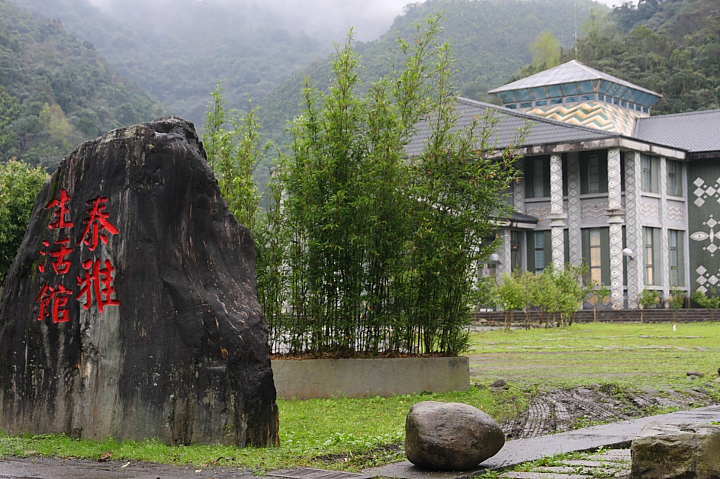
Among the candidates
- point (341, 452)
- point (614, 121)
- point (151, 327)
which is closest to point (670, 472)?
point (341, 452)

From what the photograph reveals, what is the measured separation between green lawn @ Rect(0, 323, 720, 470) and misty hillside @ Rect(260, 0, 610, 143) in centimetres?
4162

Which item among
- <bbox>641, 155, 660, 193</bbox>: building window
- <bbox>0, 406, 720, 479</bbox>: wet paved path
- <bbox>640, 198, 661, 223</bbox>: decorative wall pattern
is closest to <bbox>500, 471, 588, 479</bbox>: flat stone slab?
<bbox>0, 406, 720, 479</bbox>: wet paved path

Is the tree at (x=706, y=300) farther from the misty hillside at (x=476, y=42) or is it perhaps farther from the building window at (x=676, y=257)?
the misty hillside at (x=476, y=42)

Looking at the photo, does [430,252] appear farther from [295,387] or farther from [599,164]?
[599,164]

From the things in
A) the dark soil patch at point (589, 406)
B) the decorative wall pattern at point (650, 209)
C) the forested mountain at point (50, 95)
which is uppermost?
the forested mountain at point (50, 95)

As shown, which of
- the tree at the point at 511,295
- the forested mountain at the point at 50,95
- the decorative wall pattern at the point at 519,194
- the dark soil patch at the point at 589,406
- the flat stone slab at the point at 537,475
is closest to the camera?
the flat stone slab at the point at 537,475

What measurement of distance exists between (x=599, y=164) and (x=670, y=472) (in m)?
33.8

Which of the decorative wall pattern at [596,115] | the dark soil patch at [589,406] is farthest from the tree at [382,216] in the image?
the decorative wall pattern at [596,115]

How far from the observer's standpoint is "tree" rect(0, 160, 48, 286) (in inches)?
828

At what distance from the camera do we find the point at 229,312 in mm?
7031

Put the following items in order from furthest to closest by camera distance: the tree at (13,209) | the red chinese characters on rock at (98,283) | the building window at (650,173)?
the building window at (650,173)
the tree at (13,209)
the red chinese characters on rock at (98,283)

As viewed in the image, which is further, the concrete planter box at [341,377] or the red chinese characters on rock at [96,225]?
the concrete planter box at [341,377]

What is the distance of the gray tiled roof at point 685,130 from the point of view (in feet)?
129

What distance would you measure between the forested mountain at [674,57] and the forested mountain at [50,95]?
34.7m
